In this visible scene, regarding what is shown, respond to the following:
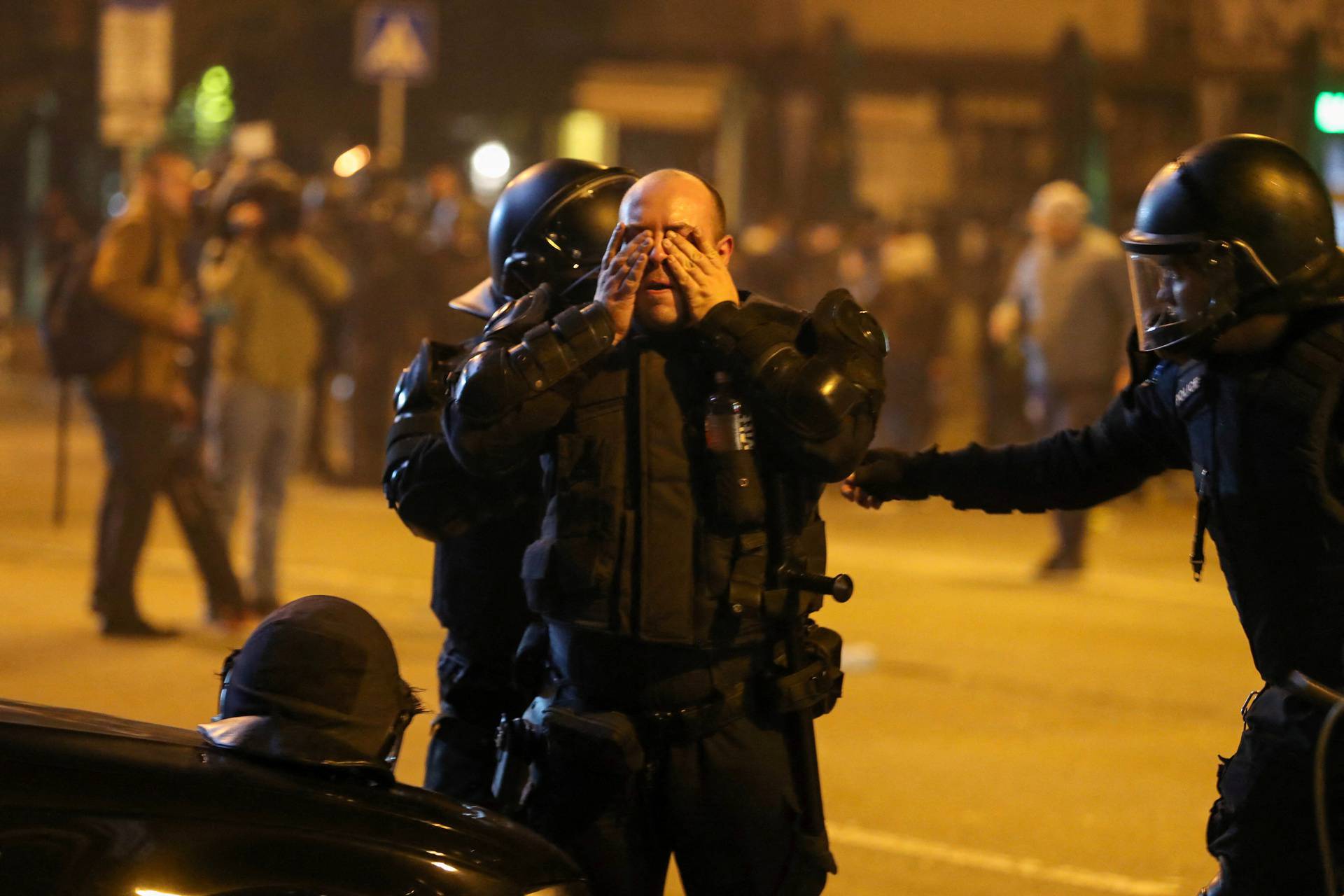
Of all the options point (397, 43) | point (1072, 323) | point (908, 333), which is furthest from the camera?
point (397, 43)

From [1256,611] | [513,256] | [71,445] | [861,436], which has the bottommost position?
[71,445]

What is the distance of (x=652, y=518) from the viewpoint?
3.22m

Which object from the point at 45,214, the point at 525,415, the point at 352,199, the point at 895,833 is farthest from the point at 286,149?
the point at 525,415

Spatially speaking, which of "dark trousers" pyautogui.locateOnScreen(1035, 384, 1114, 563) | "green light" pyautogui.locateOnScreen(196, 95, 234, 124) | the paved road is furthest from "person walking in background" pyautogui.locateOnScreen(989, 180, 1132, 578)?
"green light" pyautogui.locateOnScreen(196, 95, 234, 124)

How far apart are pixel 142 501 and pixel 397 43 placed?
821 centimetres

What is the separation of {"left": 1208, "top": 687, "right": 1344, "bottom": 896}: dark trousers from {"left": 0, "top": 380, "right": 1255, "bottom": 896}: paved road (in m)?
2.00

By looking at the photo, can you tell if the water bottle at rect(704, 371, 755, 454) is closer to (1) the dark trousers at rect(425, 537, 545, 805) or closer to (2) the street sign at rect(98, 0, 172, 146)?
(1) the dark trousers at rect(425, 537, 545, 805)

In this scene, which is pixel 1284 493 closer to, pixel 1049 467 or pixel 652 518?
pixel 1049 467

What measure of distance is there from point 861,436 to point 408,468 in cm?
91

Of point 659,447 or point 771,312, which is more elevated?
point 771,312

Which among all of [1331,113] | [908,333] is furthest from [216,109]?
[1331,113]

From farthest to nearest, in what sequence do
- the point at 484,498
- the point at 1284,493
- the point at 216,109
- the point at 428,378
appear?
the point at 216,109 → the point at 428,378 → the point at 484,498 → the point at 1284,493

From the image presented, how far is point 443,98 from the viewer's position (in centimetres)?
2742

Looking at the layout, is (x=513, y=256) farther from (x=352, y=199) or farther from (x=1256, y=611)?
(x=352, y=199)
